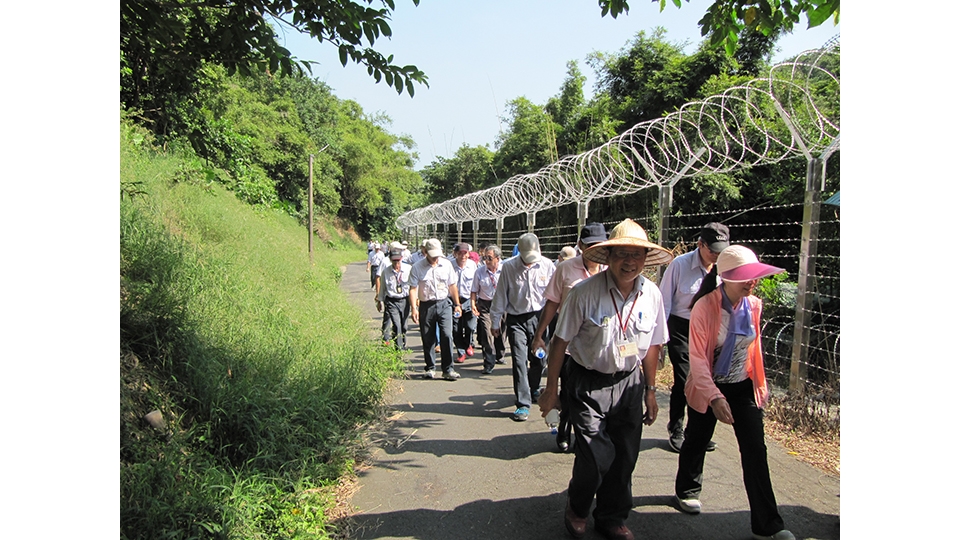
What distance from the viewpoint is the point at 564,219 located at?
19297mm

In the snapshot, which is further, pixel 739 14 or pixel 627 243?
pixel 739 14

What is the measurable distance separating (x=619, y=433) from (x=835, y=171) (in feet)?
27.6

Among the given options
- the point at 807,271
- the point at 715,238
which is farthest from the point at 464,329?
the point at 715,238

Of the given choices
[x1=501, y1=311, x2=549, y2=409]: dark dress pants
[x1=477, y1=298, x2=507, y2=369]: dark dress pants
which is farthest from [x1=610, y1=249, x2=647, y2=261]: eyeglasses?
[x1=477, y1=298, x2=507, y2=369]: dark dress pants

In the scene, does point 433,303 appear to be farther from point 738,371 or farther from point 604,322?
point 738,371

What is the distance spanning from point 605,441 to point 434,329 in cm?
428

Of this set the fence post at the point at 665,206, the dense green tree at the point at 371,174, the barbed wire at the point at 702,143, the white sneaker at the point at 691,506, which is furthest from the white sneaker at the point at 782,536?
the dense green tree at the point at 371,174

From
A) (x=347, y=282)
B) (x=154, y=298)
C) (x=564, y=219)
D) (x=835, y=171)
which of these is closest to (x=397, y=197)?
(x=347, y=282)

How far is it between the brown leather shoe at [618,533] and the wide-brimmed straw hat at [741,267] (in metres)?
1.39

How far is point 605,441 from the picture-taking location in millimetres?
3137

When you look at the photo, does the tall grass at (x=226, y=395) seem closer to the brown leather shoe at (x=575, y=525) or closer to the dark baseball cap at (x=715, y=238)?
the brown leather shoe at (x=575, y=525)

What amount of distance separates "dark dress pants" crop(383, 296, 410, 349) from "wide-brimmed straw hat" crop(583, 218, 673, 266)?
4.74m

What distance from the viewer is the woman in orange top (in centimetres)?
303

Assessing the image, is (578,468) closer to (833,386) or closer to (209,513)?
(209,513)
